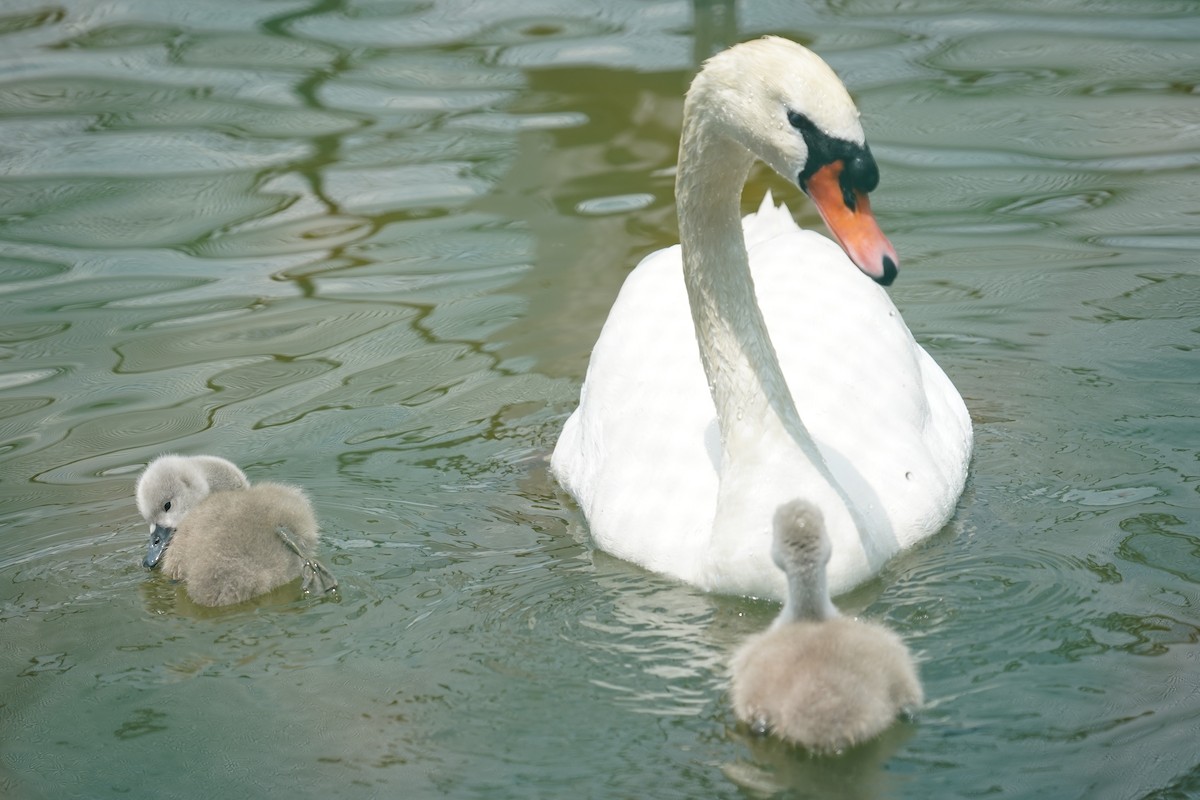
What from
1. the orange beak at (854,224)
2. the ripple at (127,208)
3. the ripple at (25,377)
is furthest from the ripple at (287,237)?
the orange beak at (854,224)

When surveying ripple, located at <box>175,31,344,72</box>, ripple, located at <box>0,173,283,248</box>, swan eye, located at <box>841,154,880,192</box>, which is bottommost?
ripple, located at <box>0,173,283,248</box>

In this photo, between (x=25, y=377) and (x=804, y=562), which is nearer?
(x=804, y=562)

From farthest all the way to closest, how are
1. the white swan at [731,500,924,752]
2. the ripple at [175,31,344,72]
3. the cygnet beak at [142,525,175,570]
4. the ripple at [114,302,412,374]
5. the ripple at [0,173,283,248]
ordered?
the ripple at [175,31,344,72]
the ripple at [0,173,283,248]
the ripple at [114,302,412,374]
the cygnet beak at [142,525,175,570]
the white swan at [731,500,924,752]

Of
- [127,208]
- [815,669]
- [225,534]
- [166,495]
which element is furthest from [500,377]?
[127,208]

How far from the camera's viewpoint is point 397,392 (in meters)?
7.92

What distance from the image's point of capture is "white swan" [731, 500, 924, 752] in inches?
183

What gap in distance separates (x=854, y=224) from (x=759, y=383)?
93cm

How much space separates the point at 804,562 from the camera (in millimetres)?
4863

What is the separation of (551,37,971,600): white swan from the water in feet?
0.61

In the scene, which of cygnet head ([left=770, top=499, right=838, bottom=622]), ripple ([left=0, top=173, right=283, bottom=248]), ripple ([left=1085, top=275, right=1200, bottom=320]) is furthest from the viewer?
ripple ([left=0, top=173, right=283, bottom=248])

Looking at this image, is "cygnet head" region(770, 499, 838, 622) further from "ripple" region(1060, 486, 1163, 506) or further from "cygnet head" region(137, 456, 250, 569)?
"cygnet head" region(137, 456, 250, 569)

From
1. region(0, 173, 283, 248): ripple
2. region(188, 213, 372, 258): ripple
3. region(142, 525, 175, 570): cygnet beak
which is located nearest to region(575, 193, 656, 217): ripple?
region(188, 213, 372, 258): ripple

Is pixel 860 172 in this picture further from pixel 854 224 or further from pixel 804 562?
pixel 804 562

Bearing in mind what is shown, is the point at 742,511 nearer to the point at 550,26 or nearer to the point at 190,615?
the point at 190,615
